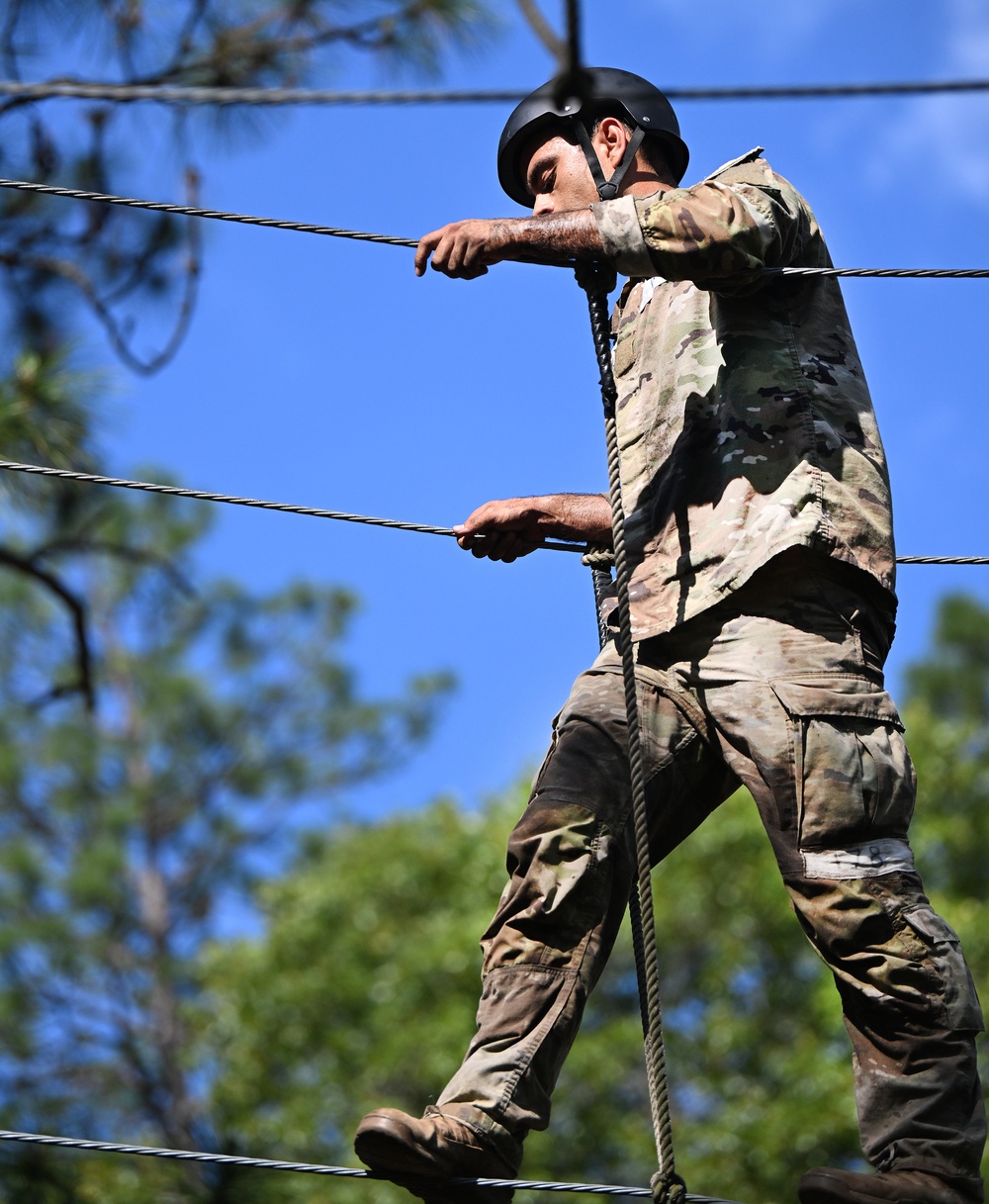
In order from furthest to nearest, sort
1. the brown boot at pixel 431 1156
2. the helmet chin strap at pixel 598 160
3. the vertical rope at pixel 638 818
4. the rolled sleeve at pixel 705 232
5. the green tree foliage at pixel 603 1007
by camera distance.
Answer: the green tree foliage at pixel 603 1007
the helmet chin strap at pixel 598 160
the rolled sleeve at pixel 705 232
the vertical rope at pixel 638 818
the brown boot at pixel 431 1156

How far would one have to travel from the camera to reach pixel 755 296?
3264 mm

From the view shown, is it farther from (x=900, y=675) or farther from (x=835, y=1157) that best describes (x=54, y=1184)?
(x=900, y=675)

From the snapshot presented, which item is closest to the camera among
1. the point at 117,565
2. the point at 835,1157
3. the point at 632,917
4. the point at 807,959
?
the point at 632,917

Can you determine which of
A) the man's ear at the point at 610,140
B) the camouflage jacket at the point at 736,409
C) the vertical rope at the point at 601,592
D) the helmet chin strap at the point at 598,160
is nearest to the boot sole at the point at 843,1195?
the camouflage jacket at the point at 736,409

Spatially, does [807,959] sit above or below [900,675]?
below

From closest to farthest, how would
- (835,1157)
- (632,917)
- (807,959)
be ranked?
(632,917) → (835,1157) → (807,959)

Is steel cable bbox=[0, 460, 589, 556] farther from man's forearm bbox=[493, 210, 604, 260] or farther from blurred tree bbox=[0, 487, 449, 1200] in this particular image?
blurred tree bbox=[0, 487, 449, 1200]

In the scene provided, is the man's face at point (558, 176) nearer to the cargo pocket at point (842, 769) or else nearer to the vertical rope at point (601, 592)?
the vertical rope at point (601, 592)

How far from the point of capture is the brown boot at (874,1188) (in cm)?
265

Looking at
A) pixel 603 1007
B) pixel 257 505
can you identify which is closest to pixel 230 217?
pixel 257 505

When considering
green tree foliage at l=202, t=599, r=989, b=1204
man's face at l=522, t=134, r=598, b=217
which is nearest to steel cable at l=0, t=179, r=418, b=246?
man's face at l=522, t=134, r=598, b=217

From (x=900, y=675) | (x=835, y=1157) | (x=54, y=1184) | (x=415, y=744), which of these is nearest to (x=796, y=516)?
(x=54, y=1184)

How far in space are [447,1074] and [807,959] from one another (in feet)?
9.07

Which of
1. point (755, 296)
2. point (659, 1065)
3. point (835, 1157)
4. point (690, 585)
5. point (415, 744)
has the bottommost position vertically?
point (835, 1157)
